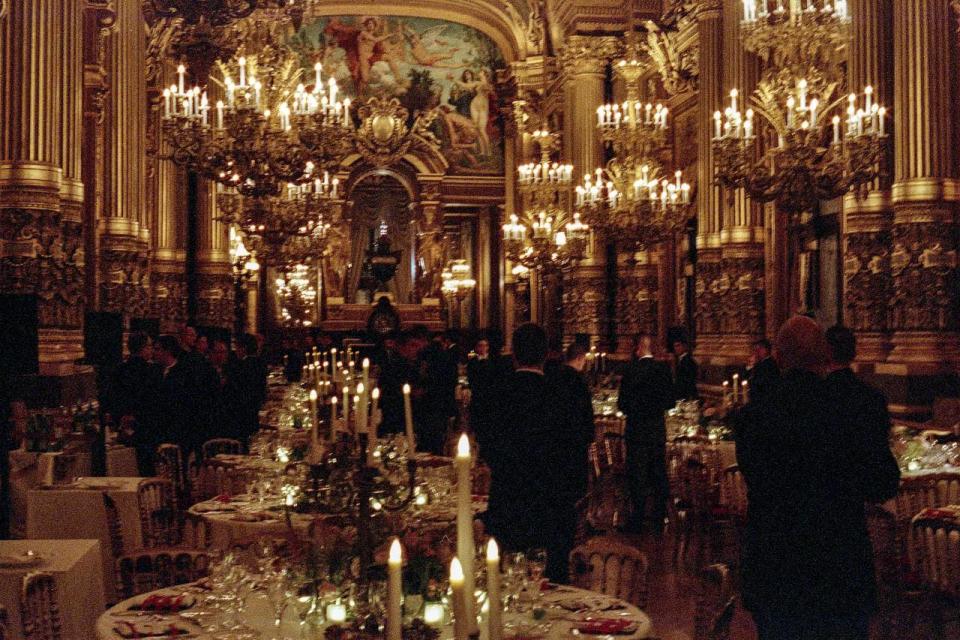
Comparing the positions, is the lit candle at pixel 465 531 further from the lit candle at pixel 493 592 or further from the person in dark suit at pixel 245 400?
the person in dark suit at pixel 245 400

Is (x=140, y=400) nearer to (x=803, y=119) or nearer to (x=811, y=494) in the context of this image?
(x=803, y=119)

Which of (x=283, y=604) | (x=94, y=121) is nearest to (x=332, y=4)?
(x=94, y=121)

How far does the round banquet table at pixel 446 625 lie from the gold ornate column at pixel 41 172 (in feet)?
25.1

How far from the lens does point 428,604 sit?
13.4ft

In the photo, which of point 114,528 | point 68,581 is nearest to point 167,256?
point 114,528

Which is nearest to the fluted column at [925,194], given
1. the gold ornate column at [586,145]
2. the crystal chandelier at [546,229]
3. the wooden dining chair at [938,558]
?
the wooden dining chair at [938,558]

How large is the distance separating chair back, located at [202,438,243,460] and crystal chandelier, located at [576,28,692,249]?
8.15 metres

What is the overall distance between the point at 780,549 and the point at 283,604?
1.85m

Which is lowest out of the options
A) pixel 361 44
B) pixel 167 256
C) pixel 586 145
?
pixel 167 256

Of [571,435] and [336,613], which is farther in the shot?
[571,435]

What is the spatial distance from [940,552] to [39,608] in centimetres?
433

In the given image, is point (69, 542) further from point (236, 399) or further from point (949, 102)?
point (949, 102)

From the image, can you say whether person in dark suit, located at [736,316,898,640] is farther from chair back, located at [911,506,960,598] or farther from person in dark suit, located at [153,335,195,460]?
person in dark suit, located at [153,335,195,460]

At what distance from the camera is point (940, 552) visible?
20.8 feet
